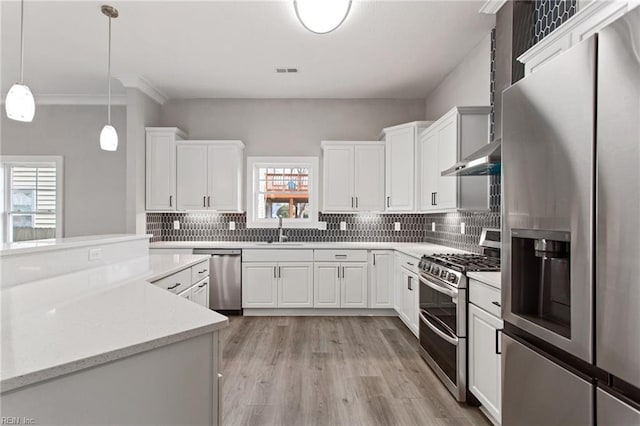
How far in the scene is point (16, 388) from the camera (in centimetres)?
83

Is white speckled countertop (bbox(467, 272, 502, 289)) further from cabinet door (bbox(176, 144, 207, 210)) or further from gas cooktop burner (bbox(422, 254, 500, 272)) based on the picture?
cabinet door (bbox(176, 144, 207, 210))

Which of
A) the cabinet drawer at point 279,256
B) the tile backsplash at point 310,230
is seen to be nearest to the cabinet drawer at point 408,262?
the tile backsplash at point 310,230

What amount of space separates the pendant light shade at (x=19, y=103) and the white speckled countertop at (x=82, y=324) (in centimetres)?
104

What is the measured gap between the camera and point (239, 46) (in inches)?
139

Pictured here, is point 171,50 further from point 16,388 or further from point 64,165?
point 16,388

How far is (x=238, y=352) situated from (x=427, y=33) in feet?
11.4

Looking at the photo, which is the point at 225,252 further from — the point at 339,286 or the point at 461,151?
the point at 461,151

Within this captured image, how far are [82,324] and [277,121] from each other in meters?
4.36

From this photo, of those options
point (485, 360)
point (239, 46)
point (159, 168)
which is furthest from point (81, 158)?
point (485, 360)

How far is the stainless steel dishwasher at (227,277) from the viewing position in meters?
4.53

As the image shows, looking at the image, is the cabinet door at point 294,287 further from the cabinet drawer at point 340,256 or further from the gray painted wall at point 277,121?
the gray painted wall at point 277,121

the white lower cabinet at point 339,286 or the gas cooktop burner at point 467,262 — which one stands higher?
the gas cooktop burner at point 467,262

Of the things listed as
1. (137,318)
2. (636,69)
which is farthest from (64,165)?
(636,69)

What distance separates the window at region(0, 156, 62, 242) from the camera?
17.0 feet
